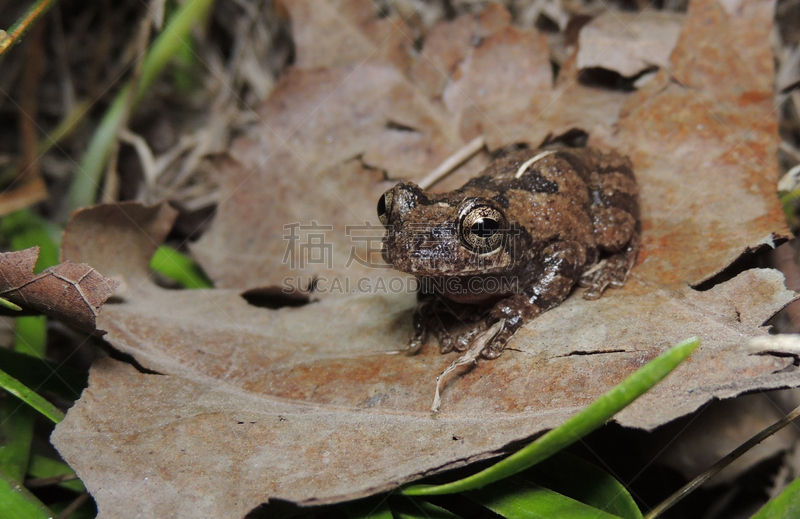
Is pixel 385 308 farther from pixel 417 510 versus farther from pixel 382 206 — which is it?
pixel 417 510

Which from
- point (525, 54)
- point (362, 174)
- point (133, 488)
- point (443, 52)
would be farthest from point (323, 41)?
point (133, 488)

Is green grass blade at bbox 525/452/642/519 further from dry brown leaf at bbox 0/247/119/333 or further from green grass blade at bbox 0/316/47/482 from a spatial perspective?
green grass blade at bbox 0/316/47/482

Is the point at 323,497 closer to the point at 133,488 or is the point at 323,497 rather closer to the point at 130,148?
the point at 133,488

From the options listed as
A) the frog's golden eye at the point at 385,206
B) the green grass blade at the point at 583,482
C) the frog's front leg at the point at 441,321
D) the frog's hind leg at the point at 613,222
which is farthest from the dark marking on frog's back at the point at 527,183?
the green grass blade at the point at 583,482

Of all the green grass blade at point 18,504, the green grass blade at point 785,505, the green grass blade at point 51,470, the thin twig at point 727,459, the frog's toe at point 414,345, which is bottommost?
the thin twig at point 727,459

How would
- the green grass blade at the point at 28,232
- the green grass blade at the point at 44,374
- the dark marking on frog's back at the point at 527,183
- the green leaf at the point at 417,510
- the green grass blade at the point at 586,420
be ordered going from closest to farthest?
the green grass blade at the point at 586,420, the green leaf at the point at 417,510, the green grass blade at the point at 44,374, the dark marking on frog's back at the point at 527,183, the green grass blade at the point at 28,232

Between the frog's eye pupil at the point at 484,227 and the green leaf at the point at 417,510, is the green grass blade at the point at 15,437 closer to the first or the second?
the green leaf at the point at 417,510
